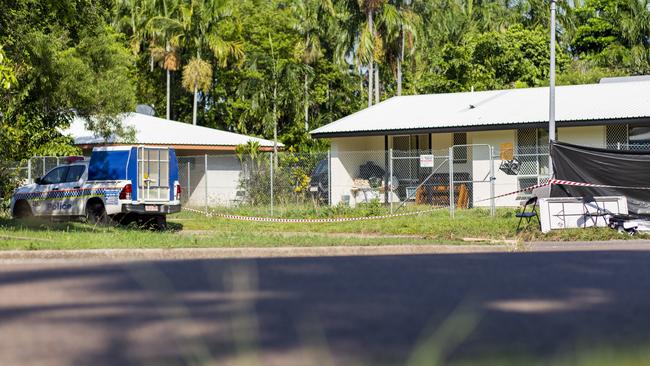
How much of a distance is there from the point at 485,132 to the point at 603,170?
457 inches

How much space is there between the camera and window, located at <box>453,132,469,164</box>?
1328 inches

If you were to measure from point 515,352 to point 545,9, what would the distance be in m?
58.5

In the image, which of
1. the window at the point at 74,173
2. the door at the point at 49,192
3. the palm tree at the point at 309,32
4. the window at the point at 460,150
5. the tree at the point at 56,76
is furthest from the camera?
the palm tree at the point at 309,32

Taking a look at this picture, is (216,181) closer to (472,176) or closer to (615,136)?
(472,176)

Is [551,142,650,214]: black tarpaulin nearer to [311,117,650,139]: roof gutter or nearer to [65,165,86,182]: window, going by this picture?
[311,117,650,139]: roof gutter

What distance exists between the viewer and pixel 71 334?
6.48m

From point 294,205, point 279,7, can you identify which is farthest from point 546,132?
point 279,7

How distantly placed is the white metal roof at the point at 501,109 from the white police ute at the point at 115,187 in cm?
1095

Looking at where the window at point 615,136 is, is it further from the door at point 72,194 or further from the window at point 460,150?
the door at point 72,194

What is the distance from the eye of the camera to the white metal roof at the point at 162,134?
3925 cm

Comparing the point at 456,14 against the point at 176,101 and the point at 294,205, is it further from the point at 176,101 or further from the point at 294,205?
the point at 294,205

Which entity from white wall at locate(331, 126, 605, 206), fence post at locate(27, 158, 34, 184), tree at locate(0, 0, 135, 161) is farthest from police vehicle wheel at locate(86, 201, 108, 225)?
white wall at locate(331, 126, 605, 206)

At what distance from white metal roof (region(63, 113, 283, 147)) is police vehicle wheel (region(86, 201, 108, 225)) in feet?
44.1

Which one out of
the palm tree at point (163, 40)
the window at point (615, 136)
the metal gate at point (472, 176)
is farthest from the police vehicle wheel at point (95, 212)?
the palm tree at point (163, 40)
